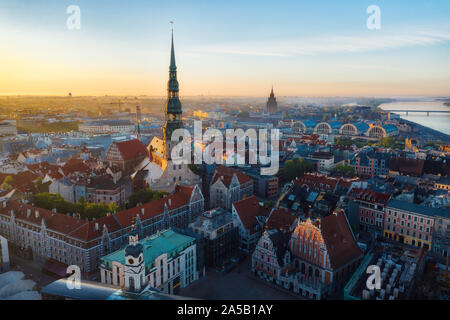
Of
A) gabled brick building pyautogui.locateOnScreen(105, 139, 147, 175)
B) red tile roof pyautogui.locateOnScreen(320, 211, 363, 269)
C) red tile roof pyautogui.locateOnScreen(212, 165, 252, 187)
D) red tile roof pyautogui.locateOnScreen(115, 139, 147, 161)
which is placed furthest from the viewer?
red tile roof pyautogui.locateOnScreen(115, 139, 147, 161)

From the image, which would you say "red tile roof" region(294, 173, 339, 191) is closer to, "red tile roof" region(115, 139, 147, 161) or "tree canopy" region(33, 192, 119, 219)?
"tree canopy" region(33, 192, 119, 219)

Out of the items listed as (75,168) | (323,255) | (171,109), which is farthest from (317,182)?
(75,168)

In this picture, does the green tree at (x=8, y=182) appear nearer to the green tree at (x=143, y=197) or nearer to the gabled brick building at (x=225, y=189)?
the green tree at (x=143, y=197)

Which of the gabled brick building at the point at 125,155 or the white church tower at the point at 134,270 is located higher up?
the gabled brick building at the point at 125,155

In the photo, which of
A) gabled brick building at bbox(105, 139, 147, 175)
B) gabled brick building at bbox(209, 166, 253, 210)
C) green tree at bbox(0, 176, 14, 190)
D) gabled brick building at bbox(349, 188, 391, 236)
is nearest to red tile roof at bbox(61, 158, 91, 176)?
gabled brick building at bbox(105, 139, 147, 175)

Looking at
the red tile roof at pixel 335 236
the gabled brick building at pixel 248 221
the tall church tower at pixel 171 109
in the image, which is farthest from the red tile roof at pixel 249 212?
the tall church tower at pixel 171 109

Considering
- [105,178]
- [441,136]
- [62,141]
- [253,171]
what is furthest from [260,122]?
[105,178]

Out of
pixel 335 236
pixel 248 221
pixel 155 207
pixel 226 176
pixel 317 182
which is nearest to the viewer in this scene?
pixel 335 236

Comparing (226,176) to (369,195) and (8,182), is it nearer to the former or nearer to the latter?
(369,195)
